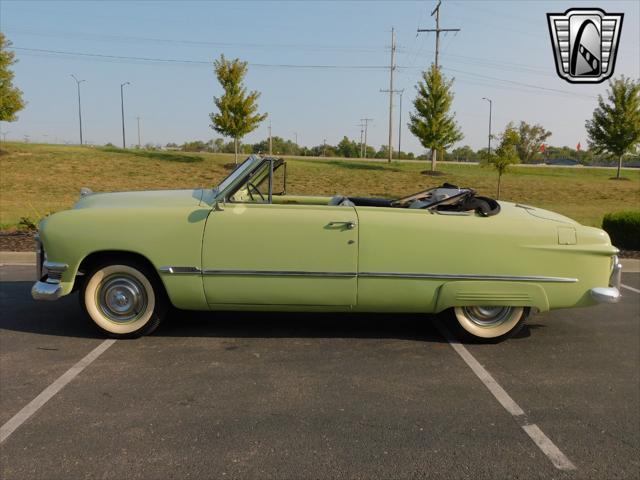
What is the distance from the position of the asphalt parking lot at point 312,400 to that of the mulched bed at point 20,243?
3737mm

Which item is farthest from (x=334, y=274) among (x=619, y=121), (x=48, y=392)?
(x=619, y=121)

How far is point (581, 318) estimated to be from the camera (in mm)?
5406

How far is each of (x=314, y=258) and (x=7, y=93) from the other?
3043cm

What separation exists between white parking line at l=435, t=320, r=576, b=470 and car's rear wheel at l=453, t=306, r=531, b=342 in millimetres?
188

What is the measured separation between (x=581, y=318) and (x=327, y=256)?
302 cm

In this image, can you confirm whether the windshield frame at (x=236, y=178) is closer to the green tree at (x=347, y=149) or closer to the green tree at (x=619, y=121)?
the green tree at (x=619, y=121)

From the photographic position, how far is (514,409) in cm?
333

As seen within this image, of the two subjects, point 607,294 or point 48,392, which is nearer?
point 48,392

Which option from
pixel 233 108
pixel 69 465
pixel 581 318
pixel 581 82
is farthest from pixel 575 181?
pixel 69 465

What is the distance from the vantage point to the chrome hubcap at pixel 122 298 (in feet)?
14.2

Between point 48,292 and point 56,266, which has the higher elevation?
point 56,266

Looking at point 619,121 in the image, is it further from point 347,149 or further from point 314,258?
point 347,149

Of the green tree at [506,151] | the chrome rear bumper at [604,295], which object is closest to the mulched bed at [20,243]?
the chrome rear bumper at [604,295]

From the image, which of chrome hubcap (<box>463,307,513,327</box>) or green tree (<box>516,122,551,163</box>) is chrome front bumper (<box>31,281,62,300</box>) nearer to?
chrome hubcap (<box>463,307,513,327</box>)
